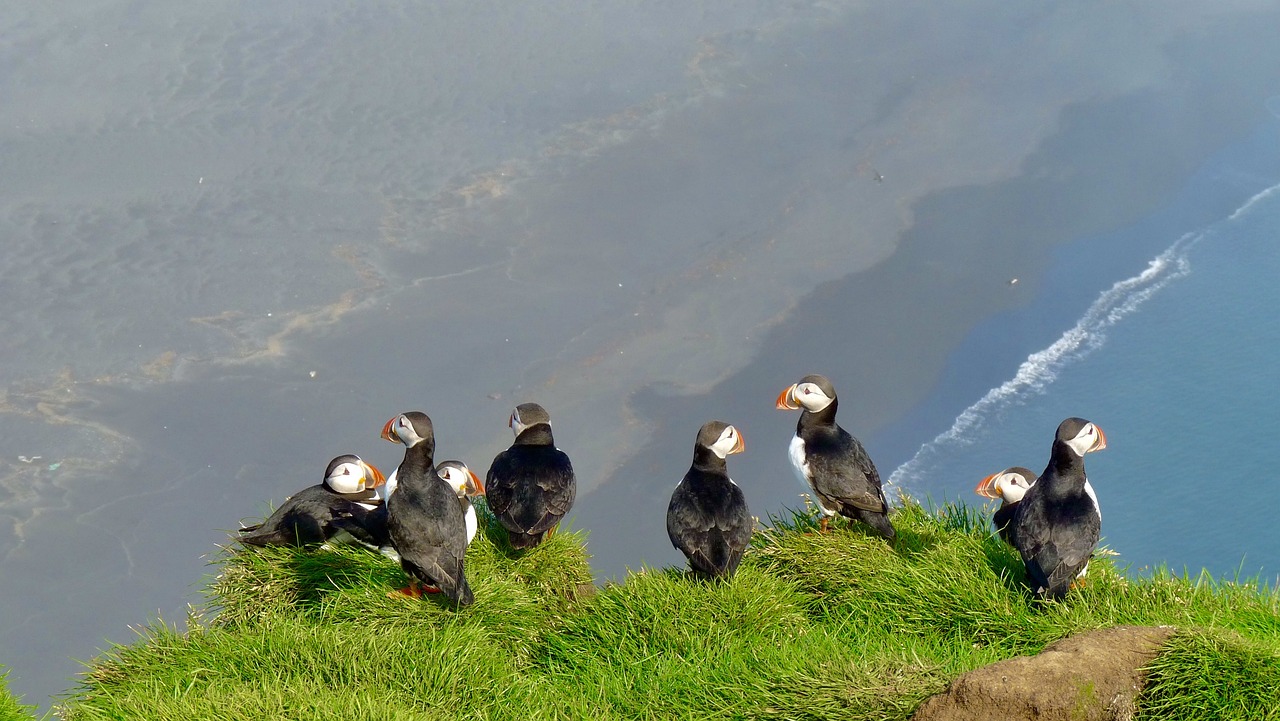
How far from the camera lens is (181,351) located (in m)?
12.8

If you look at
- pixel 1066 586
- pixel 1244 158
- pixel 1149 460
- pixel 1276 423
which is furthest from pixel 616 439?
pixel 1244 158

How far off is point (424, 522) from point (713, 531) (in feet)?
5.43

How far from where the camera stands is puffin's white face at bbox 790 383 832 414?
7809mm

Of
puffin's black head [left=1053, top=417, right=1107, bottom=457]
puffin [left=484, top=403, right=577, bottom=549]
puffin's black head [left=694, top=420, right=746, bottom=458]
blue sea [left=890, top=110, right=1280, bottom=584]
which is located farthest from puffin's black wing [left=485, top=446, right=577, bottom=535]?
blue sea [left=890, top=110, right=1280, bottom=584]

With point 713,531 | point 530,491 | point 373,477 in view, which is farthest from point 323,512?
point 713,531

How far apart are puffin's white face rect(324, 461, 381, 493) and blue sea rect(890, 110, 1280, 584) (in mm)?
6119

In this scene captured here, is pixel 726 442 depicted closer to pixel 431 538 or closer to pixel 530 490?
pixel 530 490

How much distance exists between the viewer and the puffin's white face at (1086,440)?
6.48 meters

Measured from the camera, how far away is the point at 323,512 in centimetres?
719

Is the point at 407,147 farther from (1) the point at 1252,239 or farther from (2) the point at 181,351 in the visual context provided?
(1) the point at 1252,239

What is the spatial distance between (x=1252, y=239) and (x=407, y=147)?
11.2 m

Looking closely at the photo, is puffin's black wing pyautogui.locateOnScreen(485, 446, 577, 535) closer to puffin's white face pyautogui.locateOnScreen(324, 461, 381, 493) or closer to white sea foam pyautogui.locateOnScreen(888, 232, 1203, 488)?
puffin's white face pyautogui.locateOnScreen(324, 461, 381, 493)

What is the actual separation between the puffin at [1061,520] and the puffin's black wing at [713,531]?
1538mm

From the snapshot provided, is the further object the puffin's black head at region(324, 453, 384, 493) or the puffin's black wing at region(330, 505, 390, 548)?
the puffin's black head at region(324, 453, 384, 493)
